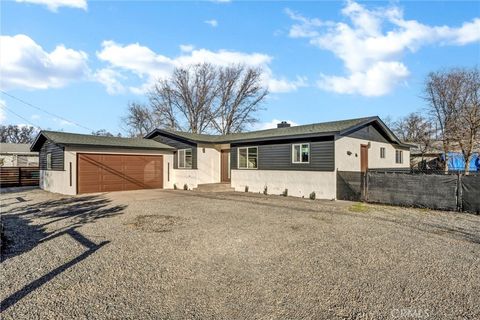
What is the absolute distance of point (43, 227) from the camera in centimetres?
708

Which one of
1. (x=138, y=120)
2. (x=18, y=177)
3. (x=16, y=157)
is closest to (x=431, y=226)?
(x=18, y=177)

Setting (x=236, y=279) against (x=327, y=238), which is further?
(x=327, y=238)

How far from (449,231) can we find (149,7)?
12.0 metres

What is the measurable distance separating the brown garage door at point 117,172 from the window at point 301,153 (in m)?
8.26

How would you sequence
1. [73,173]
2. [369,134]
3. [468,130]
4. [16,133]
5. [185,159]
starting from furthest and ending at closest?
[16,133], [468,130], [185,159], [369,134], [73,173]

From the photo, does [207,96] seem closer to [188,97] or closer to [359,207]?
[188,97]

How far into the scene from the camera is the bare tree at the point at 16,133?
54884 mm

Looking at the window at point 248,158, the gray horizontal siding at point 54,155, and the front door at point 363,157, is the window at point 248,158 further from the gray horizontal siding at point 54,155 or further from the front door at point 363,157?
the gray horizontal siding at point 54,155

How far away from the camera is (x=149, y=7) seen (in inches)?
443

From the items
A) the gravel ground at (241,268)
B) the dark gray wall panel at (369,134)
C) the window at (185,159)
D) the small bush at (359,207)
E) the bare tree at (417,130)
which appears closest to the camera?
the gravel ground at (241,268)

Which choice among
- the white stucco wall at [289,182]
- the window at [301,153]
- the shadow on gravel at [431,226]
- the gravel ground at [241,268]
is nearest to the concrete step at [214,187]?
the white stucco wall at [289,182]

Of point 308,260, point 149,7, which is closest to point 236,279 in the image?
point 308,260

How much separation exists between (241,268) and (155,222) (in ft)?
12.8

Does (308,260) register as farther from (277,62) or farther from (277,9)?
(277,62)
